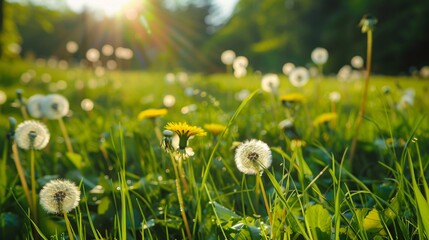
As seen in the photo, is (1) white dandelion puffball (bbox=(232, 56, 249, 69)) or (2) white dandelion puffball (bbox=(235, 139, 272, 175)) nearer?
(2) white dandelion puffball (bbox=(235, 139, 272, 175))

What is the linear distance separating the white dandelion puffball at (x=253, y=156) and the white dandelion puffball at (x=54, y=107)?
102 centimetres

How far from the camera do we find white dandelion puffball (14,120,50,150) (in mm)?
1143

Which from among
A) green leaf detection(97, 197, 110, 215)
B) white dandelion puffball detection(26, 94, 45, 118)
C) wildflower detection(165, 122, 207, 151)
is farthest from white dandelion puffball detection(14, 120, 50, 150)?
white dandelion puffball detection(26, 94, 45, 118)

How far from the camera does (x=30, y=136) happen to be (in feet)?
3.66

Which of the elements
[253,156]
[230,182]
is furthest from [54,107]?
[253,156]

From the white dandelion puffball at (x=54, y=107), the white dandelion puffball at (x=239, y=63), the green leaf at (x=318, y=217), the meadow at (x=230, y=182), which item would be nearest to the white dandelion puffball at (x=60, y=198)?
the meadow at (x=230, y=182)

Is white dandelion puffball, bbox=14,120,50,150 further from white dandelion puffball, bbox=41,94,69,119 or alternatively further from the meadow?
white dandelion puffball, bbox=41,94,69,119

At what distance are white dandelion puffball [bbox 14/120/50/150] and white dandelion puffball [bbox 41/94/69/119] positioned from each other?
0.51 m

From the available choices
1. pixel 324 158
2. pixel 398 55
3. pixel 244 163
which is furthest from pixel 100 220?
pixel 398 55

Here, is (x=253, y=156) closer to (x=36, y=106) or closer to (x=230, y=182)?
(x=230, y=182)

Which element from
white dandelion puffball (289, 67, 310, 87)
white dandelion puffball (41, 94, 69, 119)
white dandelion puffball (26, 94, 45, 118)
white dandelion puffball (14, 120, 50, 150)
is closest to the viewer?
white dandelion puffball (14, 120, 50, 150)

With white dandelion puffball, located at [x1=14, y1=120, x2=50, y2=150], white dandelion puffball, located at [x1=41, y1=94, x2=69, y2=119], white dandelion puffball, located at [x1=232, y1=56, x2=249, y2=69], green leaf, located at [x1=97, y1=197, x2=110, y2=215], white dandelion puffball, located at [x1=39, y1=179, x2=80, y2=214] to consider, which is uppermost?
white dandelion puffball, located at [x1=232, y1=56, x2=249, y2=69]

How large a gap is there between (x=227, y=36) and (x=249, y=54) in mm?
2710

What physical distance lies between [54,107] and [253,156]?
1.12m
